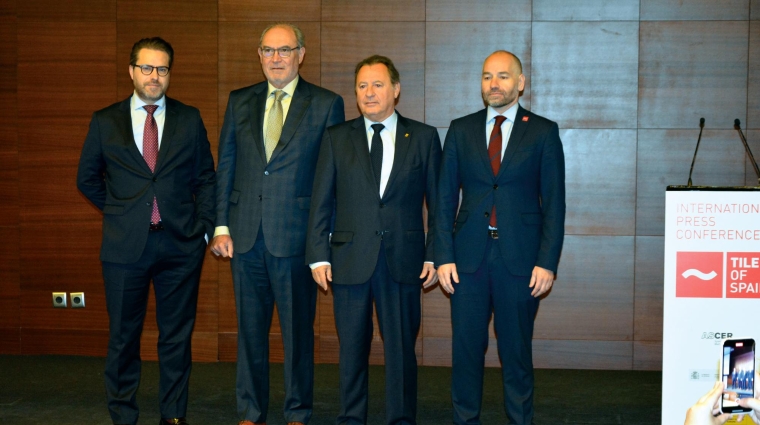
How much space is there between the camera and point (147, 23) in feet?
18.9

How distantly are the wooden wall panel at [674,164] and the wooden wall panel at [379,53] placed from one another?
1580 millimetres

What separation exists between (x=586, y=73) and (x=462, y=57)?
Answer: 0.86 meters

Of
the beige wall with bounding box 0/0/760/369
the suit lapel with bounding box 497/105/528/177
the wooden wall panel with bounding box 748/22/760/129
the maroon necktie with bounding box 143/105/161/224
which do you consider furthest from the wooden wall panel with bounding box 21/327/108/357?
the wooden wall panel with bounding box 748/22/760/129

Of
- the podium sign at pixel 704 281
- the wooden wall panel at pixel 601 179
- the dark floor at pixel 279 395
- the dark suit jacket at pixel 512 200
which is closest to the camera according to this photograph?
the podium sign at pixel 704 281

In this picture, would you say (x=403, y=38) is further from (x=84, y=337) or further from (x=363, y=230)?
(x=84, y=337)

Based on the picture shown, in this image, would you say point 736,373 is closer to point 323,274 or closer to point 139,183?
point 323,274

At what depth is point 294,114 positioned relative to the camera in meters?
4.09

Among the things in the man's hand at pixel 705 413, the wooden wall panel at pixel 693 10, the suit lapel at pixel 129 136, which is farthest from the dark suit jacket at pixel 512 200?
the man's hand at pixel 705 413

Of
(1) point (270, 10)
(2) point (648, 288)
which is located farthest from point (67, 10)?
(2) point (648, 288)

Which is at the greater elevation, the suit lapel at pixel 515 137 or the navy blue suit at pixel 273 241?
the suit lapel at pixel 515 137

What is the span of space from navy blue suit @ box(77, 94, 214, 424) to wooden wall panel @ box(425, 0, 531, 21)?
220cm

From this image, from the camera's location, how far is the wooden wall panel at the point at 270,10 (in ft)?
18.7

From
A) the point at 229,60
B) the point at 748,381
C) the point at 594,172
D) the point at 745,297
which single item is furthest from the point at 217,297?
the point at 748,381

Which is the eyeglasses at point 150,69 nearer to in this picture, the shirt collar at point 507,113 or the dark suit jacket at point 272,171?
the dark suit jacket at point 272,171
